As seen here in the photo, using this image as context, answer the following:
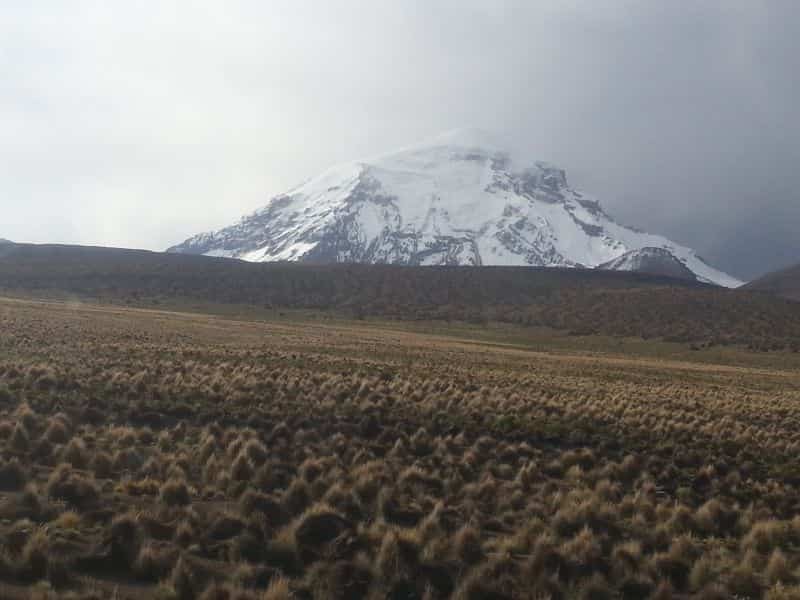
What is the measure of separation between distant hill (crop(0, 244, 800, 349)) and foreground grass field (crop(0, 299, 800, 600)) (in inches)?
2903

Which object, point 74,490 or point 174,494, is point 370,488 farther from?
point 74,490

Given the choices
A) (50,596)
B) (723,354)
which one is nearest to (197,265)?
(723,354)

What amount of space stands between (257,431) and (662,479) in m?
8.67

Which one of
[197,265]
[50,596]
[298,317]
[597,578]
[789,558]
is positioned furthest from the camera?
[197,265]

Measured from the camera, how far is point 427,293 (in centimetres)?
12631

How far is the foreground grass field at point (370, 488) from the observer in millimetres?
7773

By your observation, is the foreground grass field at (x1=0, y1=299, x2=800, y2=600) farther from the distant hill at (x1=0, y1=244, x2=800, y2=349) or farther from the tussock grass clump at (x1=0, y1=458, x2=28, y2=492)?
the distant hill at (x1=0, y1=244, x2=800, y2=349)

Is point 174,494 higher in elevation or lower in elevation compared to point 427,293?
lower

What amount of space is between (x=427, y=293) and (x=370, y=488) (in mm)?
115640

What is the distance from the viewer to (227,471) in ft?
36.6

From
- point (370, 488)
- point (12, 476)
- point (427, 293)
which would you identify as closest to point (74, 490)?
point (12, 476)

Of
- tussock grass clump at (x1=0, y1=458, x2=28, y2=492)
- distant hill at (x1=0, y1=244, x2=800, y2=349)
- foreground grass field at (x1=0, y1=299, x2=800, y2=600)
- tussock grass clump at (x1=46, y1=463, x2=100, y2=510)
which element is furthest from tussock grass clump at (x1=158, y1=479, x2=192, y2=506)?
distant hill at (x1=0, y1=244, x2=800, y2=349)

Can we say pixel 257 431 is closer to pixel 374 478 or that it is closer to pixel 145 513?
pixel 374 478

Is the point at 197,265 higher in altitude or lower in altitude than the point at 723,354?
higher
